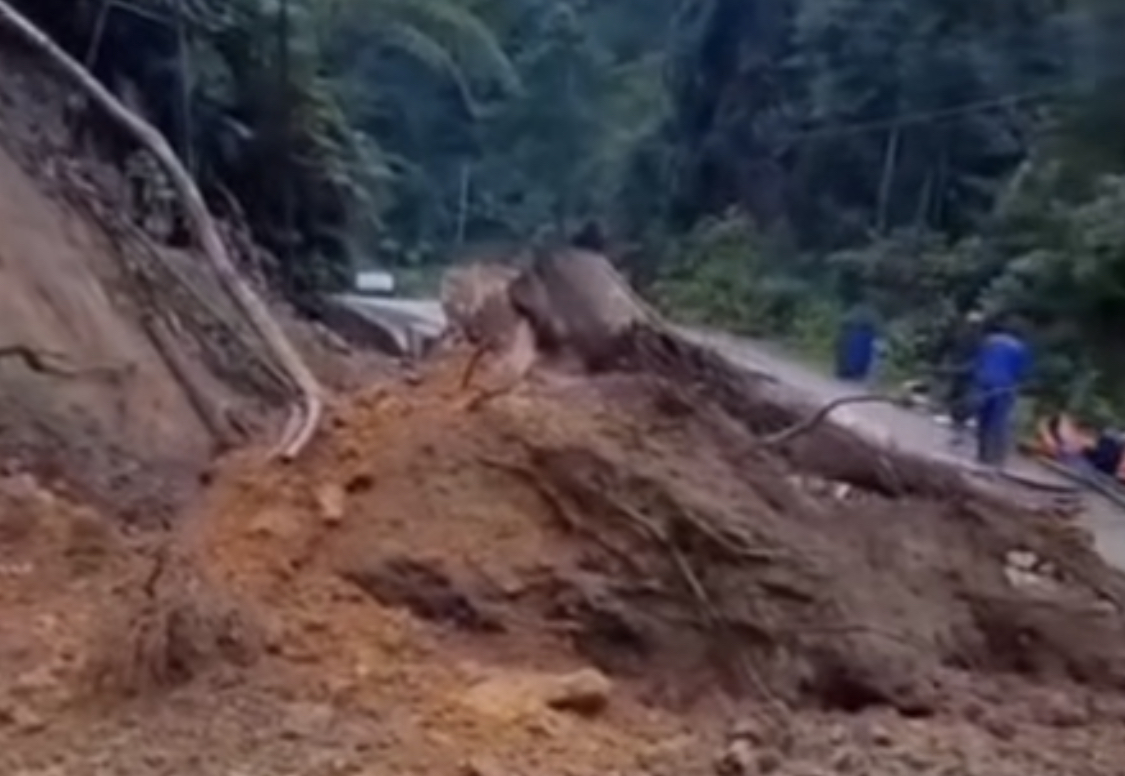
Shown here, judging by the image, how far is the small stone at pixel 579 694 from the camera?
5199mm

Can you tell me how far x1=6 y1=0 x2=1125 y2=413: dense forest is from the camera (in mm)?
3049

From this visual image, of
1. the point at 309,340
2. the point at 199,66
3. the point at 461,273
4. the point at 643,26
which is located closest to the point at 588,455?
the point at 461,273

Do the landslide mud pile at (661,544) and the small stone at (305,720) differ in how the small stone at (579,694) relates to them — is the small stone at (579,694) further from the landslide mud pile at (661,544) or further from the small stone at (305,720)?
the small stone at (305,720)

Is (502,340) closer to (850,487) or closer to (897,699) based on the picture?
(850,487)

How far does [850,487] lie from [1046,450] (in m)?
6.11

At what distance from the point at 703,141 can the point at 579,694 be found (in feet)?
86.4

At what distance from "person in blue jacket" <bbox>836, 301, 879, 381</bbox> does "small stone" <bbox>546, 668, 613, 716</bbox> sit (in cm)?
1466

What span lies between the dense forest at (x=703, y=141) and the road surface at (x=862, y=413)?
70 cm

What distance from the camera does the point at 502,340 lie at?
6816 millimetres

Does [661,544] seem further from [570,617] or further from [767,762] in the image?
[767,762]

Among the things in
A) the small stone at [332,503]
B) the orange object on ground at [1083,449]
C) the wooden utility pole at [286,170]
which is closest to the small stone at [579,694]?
the small stone at [332,503]

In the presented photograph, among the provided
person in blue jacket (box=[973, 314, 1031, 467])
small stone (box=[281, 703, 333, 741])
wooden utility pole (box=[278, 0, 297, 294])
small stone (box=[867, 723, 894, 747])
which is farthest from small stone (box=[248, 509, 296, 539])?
wooden utility pole (box=[278, 0, 297, 294])

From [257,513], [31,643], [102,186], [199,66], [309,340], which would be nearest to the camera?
[31,643]

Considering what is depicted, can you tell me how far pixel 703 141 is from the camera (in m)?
31.1
